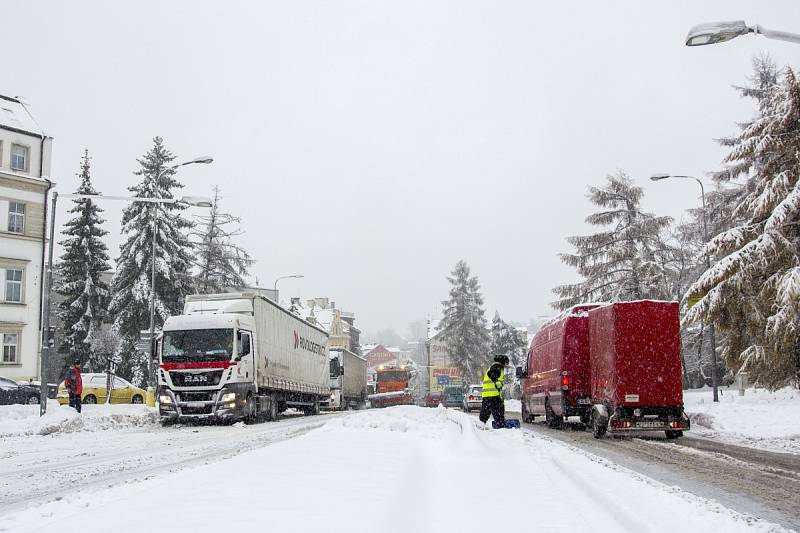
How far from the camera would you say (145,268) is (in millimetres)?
47281

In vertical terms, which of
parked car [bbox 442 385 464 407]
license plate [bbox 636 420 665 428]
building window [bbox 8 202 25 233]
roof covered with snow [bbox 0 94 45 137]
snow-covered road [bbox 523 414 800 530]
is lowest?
parked car [bbox 442 385 464 407]

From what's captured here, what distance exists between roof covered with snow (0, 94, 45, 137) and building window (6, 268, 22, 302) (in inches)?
347

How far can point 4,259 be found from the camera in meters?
43.7

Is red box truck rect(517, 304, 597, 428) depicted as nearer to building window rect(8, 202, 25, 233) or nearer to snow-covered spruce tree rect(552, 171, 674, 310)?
snow-covered spruce tree rect(552, 171, 674, 310)

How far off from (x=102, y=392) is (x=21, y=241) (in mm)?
11330

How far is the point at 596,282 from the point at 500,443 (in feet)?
112

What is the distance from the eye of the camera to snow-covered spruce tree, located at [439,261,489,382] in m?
83.8

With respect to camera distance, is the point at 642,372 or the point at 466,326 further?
the point at 466,326

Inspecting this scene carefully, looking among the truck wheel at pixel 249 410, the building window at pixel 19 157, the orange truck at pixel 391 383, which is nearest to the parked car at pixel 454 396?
the orange truck at pixel 391 383

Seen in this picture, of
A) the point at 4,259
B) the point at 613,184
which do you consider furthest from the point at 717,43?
the point at 4,259

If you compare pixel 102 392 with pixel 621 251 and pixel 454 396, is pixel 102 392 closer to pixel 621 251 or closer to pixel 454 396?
pixel 454 396

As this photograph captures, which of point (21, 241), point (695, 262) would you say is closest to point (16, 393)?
point (21, 241)

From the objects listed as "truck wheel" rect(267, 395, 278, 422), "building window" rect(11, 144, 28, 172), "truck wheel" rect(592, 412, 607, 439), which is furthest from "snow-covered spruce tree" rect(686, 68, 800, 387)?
"building window" rect(11, 144, 28, 172)

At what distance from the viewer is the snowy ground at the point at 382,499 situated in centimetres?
511
